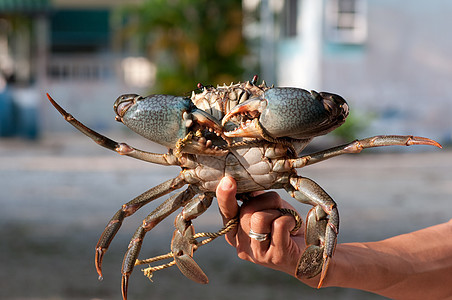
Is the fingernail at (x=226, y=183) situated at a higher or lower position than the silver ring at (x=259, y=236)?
higher

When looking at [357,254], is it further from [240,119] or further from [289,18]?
[289,18]

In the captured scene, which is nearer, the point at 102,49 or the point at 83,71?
the point at 83,71

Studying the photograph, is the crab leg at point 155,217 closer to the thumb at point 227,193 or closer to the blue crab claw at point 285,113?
the thumb at point 227,193

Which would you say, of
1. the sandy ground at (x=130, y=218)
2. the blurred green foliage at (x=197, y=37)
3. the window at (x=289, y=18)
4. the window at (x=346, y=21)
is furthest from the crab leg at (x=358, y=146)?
the window at (x=289, y=18)

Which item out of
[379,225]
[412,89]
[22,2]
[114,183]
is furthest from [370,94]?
[22,2]

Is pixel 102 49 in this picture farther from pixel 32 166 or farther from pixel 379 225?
pixel 379 225

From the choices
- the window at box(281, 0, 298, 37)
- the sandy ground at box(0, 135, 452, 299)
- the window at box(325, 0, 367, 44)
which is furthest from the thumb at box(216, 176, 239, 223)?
the window at box(281, 0, 298, 37)
